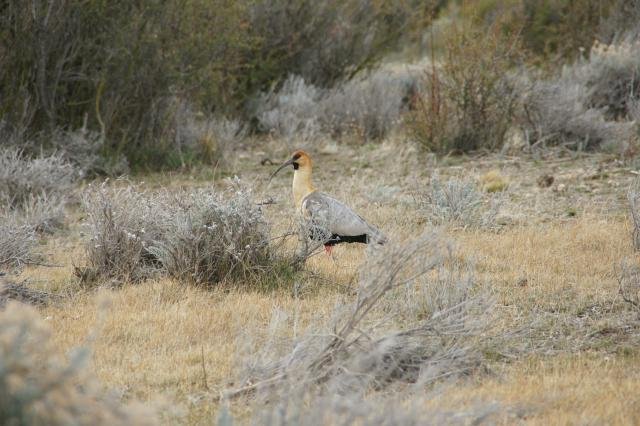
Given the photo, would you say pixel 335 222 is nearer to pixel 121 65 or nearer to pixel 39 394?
pixel 39 394

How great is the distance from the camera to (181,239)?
5789 mm

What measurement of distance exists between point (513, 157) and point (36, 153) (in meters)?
5.45

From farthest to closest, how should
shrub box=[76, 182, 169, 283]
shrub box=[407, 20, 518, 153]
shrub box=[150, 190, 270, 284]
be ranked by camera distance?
shrub box=[407, 20, 518, 153] < shrub box=[76, 182, 169, 283] < shrub box=[150, 190, 270, 284]

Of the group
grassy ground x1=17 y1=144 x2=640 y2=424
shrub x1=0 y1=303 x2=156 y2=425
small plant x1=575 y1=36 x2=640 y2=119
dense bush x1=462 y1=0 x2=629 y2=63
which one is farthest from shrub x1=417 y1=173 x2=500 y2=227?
dense bush x1=462 y1=0 x2=629 y2=63

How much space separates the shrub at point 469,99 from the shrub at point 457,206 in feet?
9.35

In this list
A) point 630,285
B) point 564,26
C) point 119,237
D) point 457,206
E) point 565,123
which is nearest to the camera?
point 630,285

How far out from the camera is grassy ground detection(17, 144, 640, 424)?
3951mm

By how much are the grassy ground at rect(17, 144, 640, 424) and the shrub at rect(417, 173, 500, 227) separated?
4.8 inches

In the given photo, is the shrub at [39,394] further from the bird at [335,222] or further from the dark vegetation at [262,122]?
the bird at [335,222]

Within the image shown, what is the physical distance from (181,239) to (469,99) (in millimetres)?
6039

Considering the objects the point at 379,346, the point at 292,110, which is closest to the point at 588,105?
the point at 292,110

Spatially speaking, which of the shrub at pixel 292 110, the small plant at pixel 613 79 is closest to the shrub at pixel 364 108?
the shrub at pixel 292 110

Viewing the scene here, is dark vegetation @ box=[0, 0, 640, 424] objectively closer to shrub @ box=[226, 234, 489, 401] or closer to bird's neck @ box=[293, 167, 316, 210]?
shrub @ box=[226, 234, 489, 401]

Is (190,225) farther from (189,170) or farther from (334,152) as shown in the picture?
(334,152)
